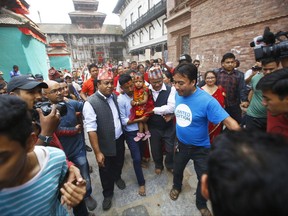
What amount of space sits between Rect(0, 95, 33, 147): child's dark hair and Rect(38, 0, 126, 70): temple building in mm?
30842

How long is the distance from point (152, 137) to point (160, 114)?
0.45 m

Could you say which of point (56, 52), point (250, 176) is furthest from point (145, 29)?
point (250, 176)

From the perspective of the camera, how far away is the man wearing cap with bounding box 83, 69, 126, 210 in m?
2.00

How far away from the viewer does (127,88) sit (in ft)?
8.27

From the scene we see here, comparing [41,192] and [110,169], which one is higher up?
[41,192]

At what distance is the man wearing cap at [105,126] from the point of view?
2.00 meters

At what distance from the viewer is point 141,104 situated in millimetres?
2562

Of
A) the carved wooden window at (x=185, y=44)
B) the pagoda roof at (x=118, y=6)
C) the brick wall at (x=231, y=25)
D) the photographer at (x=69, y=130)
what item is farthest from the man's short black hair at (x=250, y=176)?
the pagoda roof at (x=118, y=6)

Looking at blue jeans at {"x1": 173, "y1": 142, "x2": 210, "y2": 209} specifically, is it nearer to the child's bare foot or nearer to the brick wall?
the child's bare foot

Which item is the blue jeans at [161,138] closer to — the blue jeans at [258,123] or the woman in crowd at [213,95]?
the woman in crowd at [213,95]

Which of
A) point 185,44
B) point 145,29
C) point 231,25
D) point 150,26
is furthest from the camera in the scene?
point 145,29

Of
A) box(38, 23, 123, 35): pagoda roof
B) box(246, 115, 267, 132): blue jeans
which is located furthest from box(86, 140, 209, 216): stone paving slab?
box(38, 23, 123, 35): pagoda roof

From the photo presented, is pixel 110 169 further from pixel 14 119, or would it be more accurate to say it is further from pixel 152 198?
pixel 14 119

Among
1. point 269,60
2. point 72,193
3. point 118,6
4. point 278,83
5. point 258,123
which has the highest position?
point 118,6
